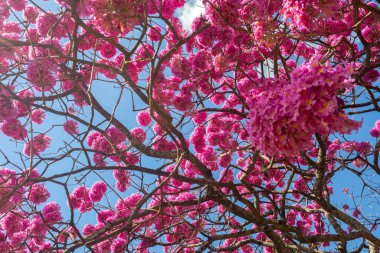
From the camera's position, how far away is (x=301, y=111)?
1451 millimetres

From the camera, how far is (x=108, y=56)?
4.23 metres

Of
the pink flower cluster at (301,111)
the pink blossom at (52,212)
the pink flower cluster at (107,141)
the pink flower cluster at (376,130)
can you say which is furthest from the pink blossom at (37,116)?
the pink flower cluster at (376,130)

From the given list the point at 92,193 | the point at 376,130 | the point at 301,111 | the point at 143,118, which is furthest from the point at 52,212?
the point at 376,130

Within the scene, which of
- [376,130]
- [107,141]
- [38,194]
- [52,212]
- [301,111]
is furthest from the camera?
[376,130]

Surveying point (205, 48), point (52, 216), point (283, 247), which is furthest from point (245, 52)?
point (52, 216)

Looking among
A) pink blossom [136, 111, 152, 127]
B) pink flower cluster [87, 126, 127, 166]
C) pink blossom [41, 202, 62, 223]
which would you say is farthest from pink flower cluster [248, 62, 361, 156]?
pink blossom [41, 202, 62, 223]

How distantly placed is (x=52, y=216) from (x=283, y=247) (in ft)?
9.06

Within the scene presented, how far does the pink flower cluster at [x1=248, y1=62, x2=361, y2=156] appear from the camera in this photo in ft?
4.72

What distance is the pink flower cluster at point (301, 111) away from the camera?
144 cm

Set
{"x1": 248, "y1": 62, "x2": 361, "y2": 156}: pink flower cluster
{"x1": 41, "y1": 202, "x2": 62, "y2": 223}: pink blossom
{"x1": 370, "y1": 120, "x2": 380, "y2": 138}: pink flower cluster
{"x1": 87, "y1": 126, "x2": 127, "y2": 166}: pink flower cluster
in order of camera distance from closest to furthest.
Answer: {"x1": 248, "y1": 62, "x2": 361, "y2": 156}: pink flower cluster, {"x1": 87, "y1": 126, "x2": 127, "y2": 166}: pink flower cluster, {"x1": 41, "y1": 202, "x2": 62, "y2": 223}: pink blossom, {"x1": 370, "y1": 120, "x2": 380, "y2": 138}: pink flower cluster

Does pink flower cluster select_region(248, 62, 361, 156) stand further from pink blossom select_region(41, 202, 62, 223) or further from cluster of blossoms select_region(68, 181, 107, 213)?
cluster of blossoms select_region(68, 181, 107, 213)

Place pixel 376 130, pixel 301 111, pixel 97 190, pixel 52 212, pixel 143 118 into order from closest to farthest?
pixel 301 111
pixel 52 212
pixel 143 118
pixel 97 190
pixel 376 130

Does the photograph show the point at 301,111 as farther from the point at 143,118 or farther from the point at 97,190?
the point at 97,190

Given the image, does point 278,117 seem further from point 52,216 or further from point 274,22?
point 52,216
